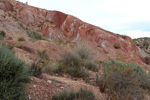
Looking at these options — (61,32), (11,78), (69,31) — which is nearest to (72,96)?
(11,78)

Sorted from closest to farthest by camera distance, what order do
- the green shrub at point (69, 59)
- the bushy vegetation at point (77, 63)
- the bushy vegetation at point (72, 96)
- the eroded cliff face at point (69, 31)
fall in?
the bushy vegetation at point (72, 96) < the bushy vegetation at point (77, 63) < the green shrub at point (69, 59) < the eroded cliff face at point (69, 31)

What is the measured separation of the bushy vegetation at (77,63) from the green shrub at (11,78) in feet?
10.4

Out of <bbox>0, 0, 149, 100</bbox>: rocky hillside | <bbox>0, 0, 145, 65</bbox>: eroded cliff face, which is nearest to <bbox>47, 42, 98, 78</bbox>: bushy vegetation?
<bbox>0, 0, 149, 100</bbox>: rocky hillside

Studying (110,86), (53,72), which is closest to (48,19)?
(53,72)

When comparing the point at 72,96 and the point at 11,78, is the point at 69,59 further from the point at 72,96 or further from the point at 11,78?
the point at 11,78

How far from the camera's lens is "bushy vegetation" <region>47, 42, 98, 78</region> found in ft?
21.0

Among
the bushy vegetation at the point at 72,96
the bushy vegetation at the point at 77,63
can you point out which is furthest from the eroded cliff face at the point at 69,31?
the bushy vegetation at the point at 72,96

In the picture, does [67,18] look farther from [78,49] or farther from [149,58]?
[78,49]

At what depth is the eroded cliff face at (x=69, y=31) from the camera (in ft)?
57.9

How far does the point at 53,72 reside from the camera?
6.05m

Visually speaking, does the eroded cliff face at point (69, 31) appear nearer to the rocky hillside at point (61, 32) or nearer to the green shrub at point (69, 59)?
the rocky hillside at point (61, 32)

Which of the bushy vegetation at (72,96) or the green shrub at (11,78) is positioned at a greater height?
the green shrub at (11,78)

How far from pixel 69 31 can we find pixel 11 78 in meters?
20.4

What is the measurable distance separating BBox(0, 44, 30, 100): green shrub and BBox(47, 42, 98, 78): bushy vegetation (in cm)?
316
